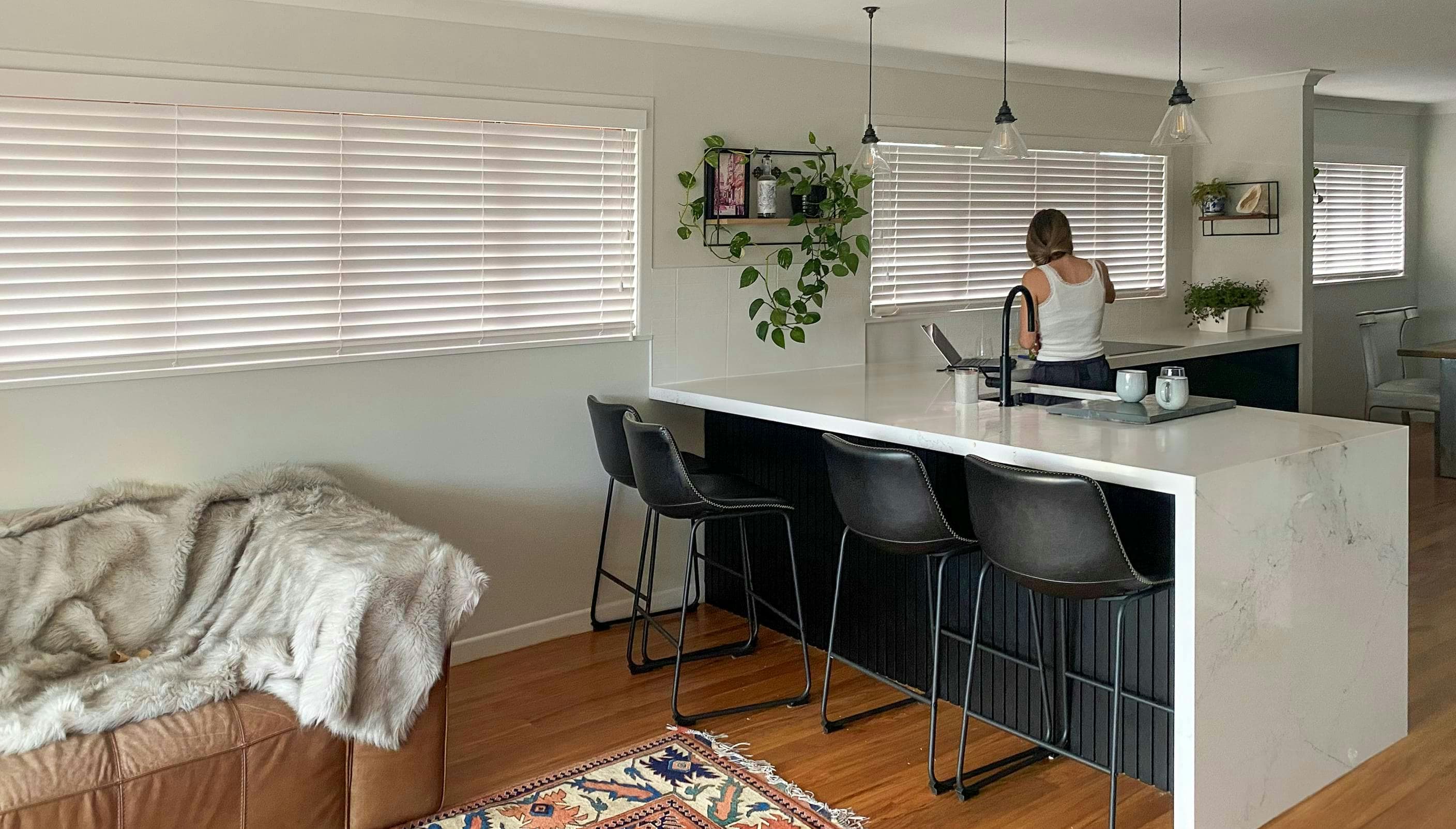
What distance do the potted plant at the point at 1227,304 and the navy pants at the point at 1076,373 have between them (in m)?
2.31

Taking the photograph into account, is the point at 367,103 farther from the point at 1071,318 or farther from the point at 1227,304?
the point at 1227,304

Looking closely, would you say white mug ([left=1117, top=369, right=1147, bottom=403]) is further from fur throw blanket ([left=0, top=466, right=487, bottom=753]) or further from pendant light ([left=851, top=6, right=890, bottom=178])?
fur throw blanket ([left=0, top=466, right=487, bottom=753])

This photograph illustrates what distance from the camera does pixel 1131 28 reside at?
4.55m

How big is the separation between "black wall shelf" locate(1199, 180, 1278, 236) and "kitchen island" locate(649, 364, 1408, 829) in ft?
10.1

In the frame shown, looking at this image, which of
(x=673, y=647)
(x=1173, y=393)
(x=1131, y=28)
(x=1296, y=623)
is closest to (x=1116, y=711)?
(x=1296, y=623)

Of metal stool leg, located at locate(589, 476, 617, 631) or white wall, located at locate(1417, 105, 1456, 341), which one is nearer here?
metal stool leg, located at locate(589, 476, 617, 631)

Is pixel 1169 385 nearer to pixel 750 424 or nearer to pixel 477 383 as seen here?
pixel 750 424

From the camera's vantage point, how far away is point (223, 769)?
102 inches

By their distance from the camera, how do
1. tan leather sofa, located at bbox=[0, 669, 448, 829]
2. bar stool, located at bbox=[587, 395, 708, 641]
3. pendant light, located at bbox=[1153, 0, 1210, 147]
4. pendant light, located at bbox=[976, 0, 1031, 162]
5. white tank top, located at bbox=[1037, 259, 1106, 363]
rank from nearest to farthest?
tan leather sofa, located at bbox=[0, 669, 448, 829] < pendant light, located at bbox=[1153, 0, 1210, 147] < pendant light, located at bbox=[976, 0, 1031, 162] < bar stool, located at bbox=[587, 395, 708, 641] < white tank top, located at bbox=[1037, 259, 1106, 363]

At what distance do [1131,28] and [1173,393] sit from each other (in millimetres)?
1981

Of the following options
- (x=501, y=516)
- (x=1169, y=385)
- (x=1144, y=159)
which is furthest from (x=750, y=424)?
(x=1144, y=159)

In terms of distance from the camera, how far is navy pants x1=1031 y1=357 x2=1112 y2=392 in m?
4.08

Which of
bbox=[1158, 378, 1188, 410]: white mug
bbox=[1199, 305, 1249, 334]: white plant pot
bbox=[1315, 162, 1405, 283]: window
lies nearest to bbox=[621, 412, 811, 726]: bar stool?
bbox=[1158, 378, 1188, 410]: white mug

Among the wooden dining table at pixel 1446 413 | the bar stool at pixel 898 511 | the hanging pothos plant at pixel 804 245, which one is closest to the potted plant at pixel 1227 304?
the wooden dining table at pixel 1446 413
